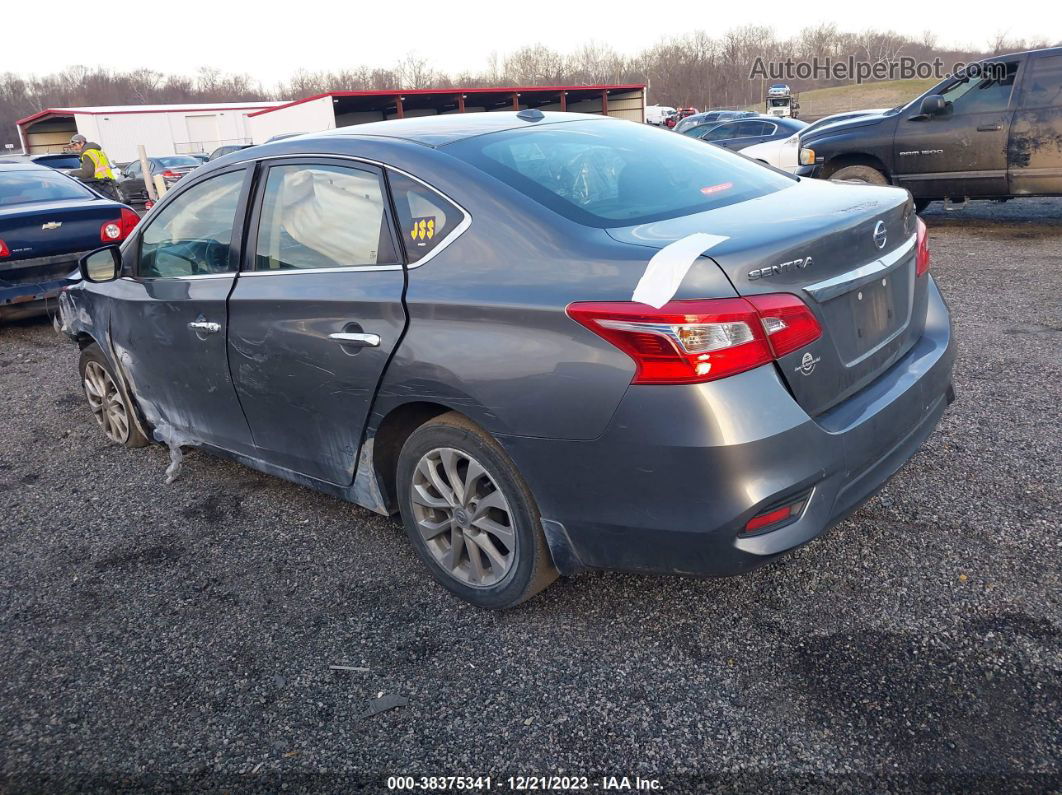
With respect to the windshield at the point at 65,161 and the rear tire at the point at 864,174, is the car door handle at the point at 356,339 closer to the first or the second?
the rear tire at the point at 864,174

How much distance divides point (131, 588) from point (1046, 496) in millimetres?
3743

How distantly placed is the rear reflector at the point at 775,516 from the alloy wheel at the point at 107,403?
12.3 ft

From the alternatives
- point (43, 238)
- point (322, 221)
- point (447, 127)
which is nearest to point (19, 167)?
point (43, 238)

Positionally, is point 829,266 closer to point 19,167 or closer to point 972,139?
point 972,139

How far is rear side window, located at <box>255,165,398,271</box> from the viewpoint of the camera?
2.94m

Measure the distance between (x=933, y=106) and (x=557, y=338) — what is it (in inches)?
350

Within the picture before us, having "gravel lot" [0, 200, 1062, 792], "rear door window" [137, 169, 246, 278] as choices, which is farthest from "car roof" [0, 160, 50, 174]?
"gravel lot" [0, 200, 1062, 792]

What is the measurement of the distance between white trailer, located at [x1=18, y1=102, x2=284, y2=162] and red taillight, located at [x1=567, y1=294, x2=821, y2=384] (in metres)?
48.4

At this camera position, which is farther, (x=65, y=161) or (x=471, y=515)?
(x=65, y=161)

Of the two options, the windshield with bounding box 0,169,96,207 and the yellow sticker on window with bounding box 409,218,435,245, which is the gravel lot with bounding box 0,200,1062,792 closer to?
the yellow sticker on window with bounding box 409,218,435,245

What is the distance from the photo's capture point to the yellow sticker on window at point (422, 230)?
2764mm

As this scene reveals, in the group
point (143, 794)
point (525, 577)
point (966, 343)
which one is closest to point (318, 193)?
point (525, 577)

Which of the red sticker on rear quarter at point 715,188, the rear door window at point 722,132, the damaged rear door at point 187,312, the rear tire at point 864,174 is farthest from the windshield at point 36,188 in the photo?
the rear door window at point 722,132

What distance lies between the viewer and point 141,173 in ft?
83.5
